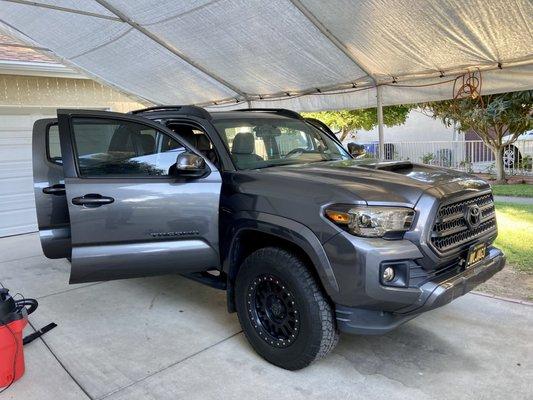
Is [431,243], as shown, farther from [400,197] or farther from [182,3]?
[182,3]

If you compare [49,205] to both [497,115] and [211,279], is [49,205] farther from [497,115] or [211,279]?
[497,115]

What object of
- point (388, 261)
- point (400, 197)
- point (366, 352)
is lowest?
point (366, 352)

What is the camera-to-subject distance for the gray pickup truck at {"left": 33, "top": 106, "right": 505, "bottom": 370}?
2.81 meters

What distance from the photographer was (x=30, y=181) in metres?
9.20

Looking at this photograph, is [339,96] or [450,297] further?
[339,96]

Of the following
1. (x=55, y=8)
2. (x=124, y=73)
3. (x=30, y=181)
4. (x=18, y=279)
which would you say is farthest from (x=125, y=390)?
(x=30, y=181)

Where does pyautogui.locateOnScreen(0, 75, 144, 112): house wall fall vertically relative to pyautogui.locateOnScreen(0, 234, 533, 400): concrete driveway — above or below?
above

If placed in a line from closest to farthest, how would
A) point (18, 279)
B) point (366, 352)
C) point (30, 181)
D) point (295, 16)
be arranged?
1. point (366, 352)
2. point (295, 16)
3. point (18, 279)
4. point (30, 181)

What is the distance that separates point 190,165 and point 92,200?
2.65ft

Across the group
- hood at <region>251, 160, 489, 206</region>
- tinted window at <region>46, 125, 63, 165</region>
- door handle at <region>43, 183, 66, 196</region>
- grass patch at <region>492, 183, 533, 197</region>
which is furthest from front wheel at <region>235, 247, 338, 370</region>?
grass patch at <region>492, 183, 533, 197</region>

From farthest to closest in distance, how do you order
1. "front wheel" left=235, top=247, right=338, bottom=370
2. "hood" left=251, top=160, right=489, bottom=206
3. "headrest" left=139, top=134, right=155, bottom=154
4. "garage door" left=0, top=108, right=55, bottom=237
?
"garage door" left=0, top=108, right=55, bottom=237
"headrest" left=139, top=134, right=155, bottom=154
"front wheel" left=235, top=247, right=338, bottom=370
"hood" left=251, top=160, right=489, bottom=206

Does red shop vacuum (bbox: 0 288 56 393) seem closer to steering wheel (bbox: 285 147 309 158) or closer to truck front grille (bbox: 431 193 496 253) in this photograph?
steering wheel (bbox: 285 147 309 158)

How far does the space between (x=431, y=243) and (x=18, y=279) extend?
5365mm

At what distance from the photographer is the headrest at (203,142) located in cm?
420
